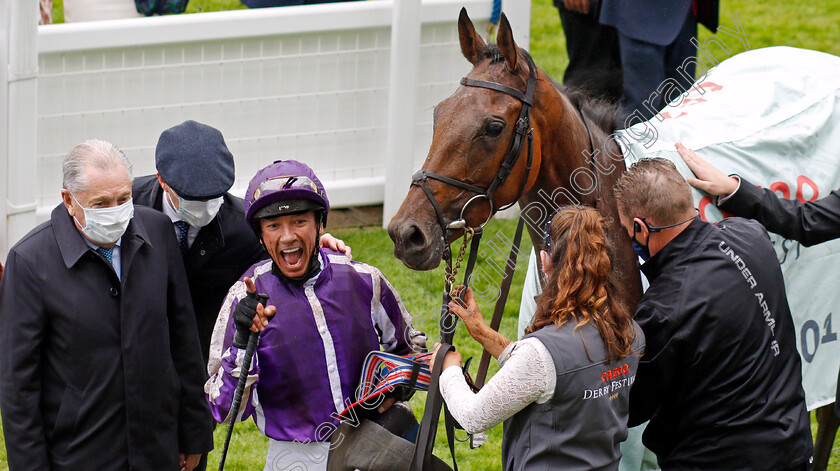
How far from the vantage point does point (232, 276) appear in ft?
11.9

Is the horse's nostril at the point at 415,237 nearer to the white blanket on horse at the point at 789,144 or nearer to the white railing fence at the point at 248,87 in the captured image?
the white blanket on horse at the point at 789,144

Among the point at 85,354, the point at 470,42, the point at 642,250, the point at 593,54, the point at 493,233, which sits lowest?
the point at 493,233

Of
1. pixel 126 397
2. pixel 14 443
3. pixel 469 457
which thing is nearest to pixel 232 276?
pixel 126 397

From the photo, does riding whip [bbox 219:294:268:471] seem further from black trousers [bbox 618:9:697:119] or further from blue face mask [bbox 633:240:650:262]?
black trousers [bbox 618:9:697:119]

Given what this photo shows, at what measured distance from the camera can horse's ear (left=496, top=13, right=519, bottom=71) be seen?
3.12m

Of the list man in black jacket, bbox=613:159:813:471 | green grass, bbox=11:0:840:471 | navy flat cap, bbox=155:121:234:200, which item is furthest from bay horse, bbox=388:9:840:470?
green grass, bbox=11:0:840:471

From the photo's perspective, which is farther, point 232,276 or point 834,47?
point 834,47

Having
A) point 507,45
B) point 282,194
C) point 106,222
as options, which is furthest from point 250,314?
point 507,45

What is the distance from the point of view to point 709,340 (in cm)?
293

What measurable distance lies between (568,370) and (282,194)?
99cm

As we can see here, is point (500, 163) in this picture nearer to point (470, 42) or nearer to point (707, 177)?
point (470, 42)

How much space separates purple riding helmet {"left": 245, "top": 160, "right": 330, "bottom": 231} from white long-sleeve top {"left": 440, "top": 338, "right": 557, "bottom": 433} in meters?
0.73

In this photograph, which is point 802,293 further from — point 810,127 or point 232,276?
point 232,276

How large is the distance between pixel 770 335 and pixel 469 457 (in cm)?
195
